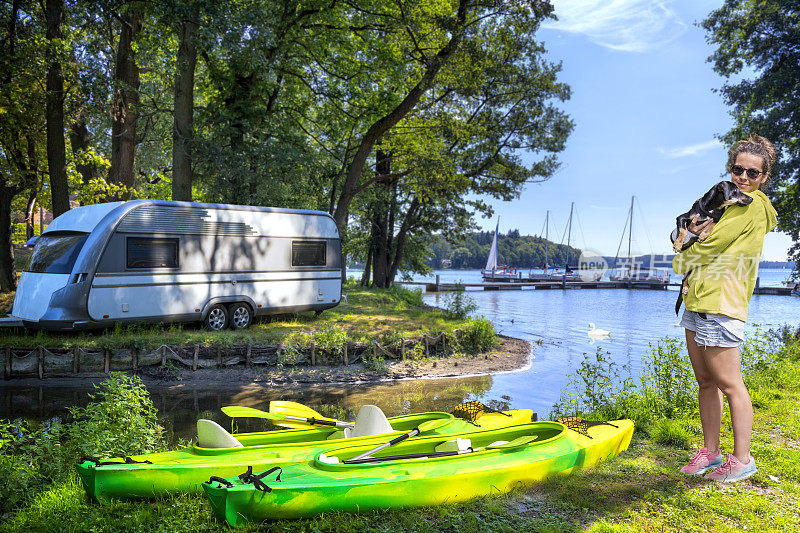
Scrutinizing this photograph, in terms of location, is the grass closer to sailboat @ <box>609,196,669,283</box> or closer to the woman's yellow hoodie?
the woman's yellow hoodie

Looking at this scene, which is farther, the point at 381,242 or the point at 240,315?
the point at 381,242

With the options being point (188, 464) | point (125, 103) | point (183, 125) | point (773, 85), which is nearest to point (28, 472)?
point (188, 464)

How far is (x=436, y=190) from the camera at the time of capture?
69.3 feet

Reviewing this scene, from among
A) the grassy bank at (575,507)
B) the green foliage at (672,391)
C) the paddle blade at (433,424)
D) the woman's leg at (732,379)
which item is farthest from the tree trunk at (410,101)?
the woman's leg at (732,379)

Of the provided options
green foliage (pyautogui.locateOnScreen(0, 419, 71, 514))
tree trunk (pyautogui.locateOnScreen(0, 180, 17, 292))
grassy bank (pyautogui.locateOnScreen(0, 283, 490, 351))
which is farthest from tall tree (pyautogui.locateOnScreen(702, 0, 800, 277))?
tree trunk (pyautogui.locateOnScreen(0, 180, 17, 292))

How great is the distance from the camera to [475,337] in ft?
47.7

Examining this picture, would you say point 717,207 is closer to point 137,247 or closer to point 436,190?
point 137,247

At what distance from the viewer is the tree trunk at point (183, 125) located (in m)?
14.4

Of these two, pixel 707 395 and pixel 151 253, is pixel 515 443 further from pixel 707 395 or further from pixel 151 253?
pixel 151 253

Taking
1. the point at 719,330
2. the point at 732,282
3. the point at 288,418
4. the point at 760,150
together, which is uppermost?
the point at 760,150

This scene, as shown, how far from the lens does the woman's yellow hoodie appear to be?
3.49m

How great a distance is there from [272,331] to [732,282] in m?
10.7

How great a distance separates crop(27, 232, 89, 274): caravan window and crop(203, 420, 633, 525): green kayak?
8.87 m

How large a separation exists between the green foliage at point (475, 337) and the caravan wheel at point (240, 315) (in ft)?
19.6
